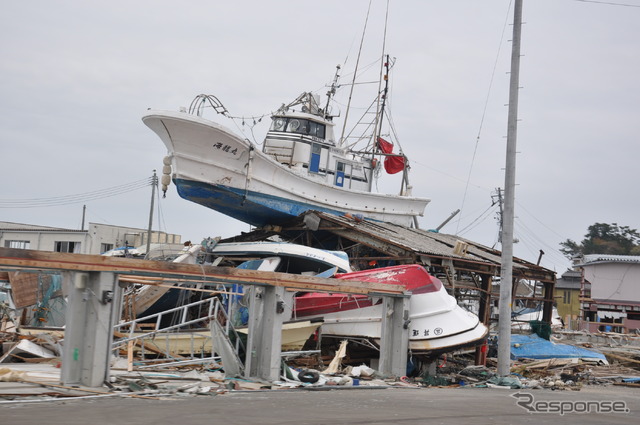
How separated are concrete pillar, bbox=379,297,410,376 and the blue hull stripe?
1103 cm

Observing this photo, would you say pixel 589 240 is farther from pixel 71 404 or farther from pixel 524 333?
pixel 71 404

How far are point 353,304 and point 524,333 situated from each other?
1365 cm

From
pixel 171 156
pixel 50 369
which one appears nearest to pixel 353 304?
pixel 50 369

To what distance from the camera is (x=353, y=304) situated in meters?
19.7

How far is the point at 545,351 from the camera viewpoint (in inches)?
990

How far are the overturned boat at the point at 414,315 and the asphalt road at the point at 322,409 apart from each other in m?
3.75

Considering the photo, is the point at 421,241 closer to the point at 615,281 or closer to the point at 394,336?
the point at 394,336

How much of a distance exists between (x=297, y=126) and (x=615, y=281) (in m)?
28.3

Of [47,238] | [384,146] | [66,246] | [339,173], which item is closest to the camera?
[339,173]

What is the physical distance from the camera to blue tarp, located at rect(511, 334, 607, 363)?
80.4 ft

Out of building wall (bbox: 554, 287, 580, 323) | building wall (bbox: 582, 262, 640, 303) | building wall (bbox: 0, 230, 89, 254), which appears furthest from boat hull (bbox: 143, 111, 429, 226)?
building wall (bbox: 554, 287, 580, 323)

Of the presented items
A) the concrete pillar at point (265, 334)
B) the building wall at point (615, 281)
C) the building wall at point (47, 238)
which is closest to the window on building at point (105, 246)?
the building wall at point (47, 238)

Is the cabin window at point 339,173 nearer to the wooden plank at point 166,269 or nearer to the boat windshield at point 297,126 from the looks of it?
the boat windshield at point 297,126

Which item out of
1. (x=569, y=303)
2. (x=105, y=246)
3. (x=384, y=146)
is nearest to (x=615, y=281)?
(x=569, y=303)
